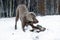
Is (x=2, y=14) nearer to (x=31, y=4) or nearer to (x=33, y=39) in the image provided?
(x=31, y=4)

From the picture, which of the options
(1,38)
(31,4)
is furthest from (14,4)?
(1,38)

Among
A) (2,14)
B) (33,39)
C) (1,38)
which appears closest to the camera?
(33,39)

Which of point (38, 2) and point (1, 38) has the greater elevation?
point (38, 2)

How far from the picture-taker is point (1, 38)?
216 inches

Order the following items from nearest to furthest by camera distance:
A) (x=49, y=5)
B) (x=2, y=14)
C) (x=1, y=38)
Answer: (x=1, y=38) → (x=2, y=14) → (x=49, y=5)

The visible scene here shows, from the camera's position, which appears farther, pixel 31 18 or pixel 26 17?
pixel 26 17

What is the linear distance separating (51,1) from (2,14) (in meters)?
3.85

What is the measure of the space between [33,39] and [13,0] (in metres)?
7.08

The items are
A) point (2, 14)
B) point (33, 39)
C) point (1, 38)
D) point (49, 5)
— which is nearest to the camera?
point (33, 39)

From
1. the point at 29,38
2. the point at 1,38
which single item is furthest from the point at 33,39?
the point at 1,38

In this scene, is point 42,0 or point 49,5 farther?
point 49,5

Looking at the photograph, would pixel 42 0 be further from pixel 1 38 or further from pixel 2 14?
pixel 1 38

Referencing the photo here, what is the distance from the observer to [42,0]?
1185cm

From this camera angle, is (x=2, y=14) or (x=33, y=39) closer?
(x=33, y=39)
